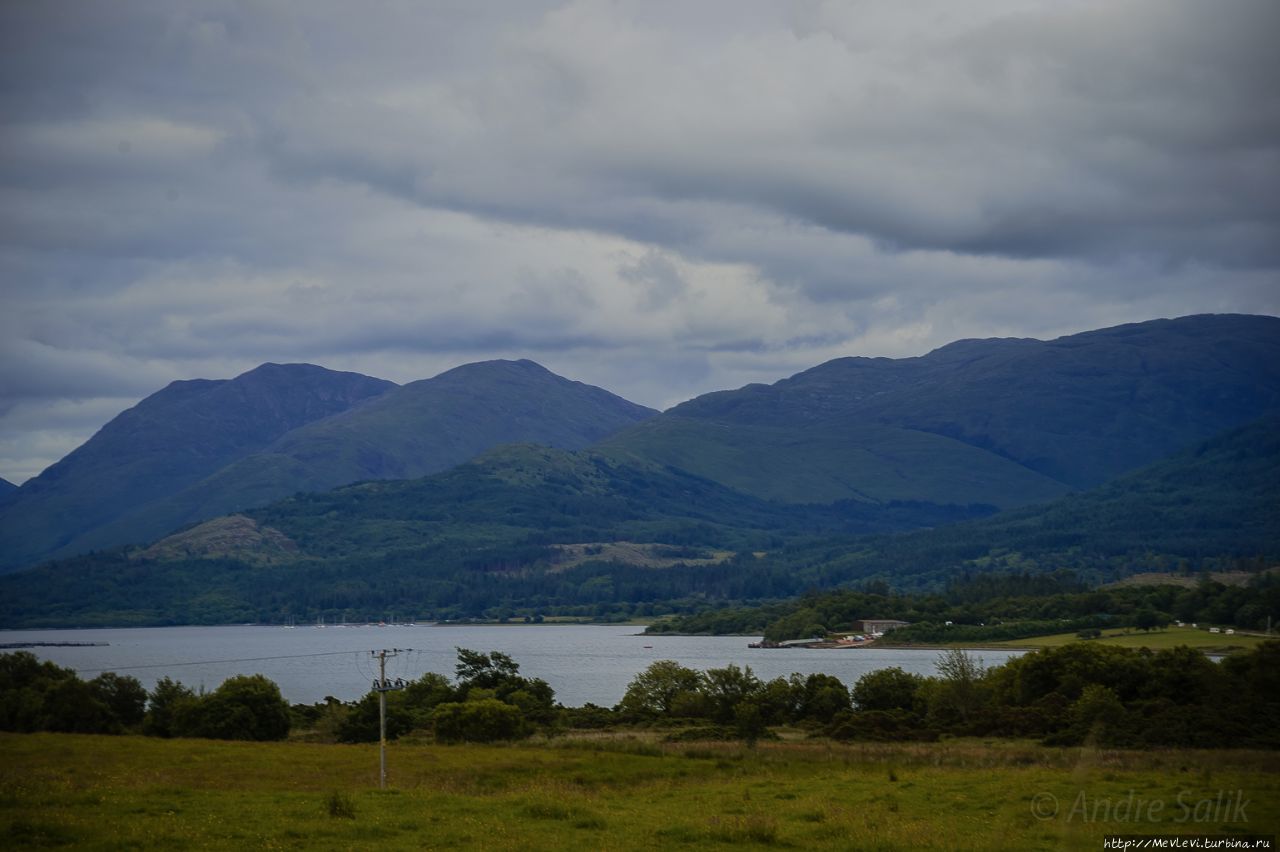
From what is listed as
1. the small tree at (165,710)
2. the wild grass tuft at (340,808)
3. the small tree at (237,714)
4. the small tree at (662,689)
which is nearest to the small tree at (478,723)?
the small tree at (237,714)

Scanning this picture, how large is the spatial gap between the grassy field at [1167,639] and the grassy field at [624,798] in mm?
88599

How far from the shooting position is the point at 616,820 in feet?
108

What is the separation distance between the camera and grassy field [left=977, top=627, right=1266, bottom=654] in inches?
5306

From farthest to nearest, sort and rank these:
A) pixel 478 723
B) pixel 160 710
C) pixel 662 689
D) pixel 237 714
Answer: pixel 662 689 < pixel 160 710 < pixel 237 714 < pixel 478 723

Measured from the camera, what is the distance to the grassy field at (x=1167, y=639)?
13476 centimetres

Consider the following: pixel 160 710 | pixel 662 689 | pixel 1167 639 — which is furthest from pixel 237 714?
pixel 1167 639

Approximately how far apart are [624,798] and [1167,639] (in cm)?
12721

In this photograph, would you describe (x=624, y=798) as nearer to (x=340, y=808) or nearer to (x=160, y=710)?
(x=340, y=808)

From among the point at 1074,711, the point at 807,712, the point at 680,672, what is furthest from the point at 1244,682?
the point at 680,672

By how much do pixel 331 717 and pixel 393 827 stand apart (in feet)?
171

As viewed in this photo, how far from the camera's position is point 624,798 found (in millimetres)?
39812

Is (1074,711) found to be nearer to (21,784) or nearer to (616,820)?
(616,820)

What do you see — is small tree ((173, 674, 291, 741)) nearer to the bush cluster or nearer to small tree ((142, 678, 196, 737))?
the bush cluster

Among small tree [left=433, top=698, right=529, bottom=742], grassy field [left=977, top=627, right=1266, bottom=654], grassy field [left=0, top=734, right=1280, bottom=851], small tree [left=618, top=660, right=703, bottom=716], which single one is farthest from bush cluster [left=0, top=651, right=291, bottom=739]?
grassy field [left=977, top=627, right=1266, bottom=654]
